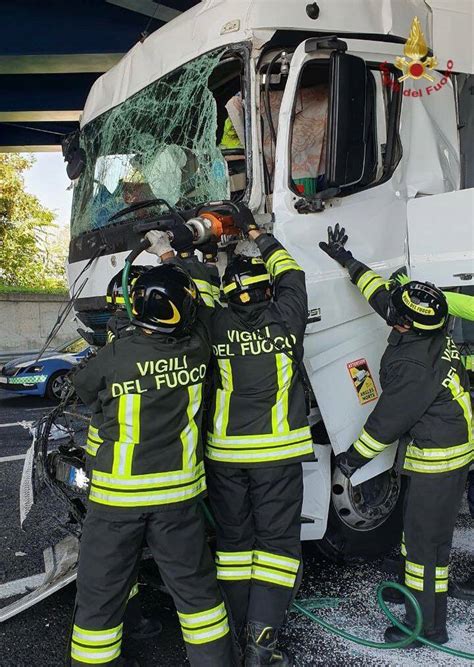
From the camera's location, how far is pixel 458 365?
114 inches

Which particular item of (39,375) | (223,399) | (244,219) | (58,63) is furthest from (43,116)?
(223,399)

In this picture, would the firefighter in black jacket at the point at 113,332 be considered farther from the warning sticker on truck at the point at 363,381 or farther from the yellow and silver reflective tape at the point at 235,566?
the warning sticker on truck at the point at 363,381

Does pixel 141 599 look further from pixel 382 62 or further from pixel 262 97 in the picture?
pixel 382 62

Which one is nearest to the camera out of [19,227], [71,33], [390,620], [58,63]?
[390,620]

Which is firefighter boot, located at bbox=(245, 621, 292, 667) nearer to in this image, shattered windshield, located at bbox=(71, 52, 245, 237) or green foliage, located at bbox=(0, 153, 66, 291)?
shattered windshield, located at bbox=(71, 52, 245, 237)

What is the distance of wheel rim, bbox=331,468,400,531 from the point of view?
3029 mm

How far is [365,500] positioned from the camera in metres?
3.14

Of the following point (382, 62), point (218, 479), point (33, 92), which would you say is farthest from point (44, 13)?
point (218, 479)

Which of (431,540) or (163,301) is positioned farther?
(431,540)

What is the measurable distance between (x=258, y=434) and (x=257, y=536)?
456mm

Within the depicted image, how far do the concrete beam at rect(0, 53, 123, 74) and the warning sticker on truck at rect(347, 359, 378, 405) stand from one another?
6128mm

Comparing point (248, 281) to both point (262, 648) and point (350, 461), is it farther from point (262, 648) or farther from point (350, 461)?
point (262, 648)

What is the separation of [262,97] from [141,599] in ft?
8.24

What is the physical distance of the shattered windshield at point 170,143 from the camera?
119 inches
